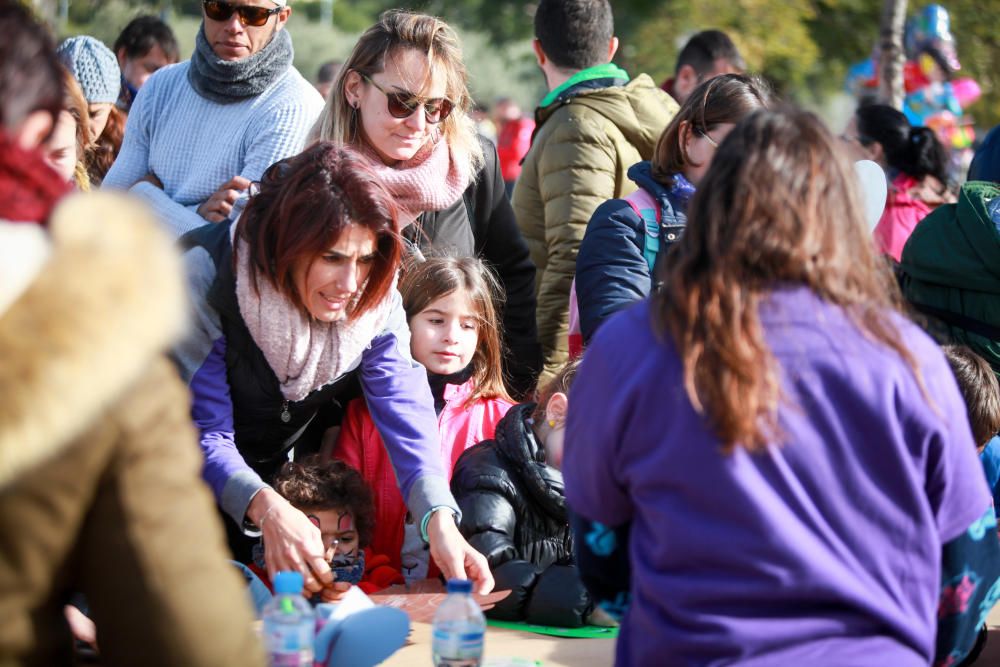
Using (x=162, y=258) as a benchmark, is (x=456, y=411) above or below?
below

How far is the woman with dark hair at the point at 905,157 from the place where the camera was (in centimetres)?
625

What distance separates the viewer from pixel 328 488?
3.63 m

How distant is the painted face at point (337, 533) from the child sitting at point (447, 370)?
20cm

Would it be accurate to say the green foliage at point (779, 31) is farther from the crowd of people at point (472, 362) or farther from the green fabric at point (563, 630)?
the green fabric at point (563, 630)

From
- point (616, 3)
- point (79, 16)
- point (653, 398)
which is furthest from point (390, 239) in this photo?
point (79, 16)

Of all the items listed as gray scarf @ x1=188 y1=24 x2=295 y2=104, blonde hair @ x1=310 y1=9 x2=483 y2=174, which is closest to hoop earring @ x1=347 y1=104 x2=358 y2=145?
blonde hair @ x1=310 y1=9 x2=483 y2=174

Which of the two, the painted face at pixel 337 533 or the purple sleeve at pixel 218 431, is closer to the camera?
the purple sleeve at pixel 218 431

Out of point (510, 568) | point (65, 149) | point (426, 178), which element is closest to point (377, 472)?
point (510, 568)

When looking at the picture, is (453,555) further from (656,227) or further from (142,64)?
(142,64)

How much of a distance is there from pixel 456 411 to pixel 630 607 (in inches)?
81.6

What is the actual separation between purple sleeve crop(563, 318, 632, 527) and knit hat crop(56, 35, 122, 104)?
3421 mm

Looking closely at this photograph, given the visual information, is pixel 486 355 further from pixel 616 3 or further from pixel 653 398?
pixel 616 3

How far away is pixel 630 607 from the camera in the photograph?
221 cm

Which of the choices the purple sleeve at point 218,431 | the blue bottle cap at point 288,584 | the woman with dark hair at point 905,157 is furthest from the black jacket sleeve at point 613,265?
the woman with dark hair at point 905,157
